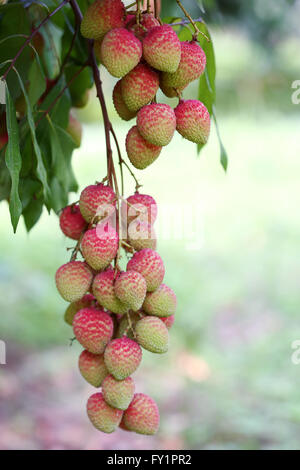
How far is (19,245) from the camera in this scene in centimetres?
328

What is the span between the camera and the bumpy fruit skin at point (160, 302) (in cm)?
59

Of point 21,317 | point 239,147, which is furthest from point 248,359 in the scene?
point 239,147

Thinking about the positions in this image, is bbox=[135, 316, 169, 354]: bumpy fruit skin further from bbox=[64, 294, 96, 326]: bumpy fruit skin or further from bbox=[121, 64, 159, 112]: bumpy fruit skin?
bbox=[121, 64, 159, 112]: bumpy fruit skin

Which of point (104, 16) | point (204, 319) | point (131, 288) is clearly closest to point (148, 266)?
point (131, 288)

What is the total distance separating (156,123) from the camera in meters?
0.54

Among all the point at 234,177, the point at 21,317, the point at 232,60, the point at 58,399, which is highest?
the point at 232,60

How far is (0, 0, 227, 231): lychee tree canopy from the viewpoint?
27.2 inches

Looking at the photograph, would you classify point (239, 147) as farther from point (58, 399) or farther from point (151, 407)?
point (151, 407)

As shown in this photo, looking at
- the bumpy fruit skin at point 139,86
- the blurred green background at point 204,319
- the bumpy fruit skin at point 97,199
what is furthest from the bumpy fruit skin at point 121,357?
the blurred green background at point 204,319

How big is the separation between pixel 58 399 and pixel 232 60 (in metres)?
5.79

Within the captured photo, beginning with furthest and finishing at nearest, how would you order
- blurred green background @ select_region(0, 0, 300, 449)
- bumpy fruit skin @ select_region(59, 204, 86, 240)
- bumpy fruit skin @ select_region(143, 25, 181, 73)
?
blurred green background @ select_region(0, 0, 300, 449) < bumpy fruit skin @ select_region(59, 204, 86, 240) < bumpy fruit skin @ select_region(143, 25, 181, 73)

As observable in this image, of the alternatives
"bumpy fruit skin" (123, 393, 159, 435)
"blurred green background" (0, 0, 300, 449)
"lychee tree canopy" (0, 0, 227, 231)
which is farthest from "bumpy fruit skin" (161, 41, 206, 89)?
"blurred green background" (0, 0, 300, 449)

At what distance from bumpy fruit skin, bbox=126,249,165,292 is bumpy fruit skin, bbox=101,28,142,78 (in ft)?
0.57

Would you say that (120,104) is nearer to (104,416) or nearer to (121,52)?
(121,52)
